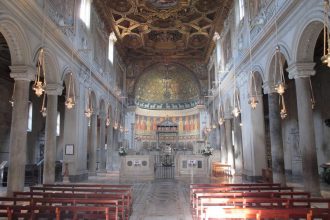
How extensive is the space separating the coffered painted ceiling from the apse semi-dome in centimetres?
360

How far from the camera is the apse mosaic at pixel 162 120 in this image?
35.2m

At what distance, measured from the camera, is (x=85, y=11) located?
18281 millimetres

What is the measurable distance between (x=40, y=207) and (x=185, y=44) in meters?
26.3

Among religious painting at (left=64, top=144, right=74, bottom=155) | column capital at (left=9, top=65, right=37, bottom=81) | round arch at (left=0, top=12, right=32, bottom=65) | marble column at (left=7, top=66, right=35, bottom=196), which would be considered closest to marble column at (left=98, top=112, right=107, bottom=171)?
A: religious painting at (left=64, top=144, right=74, bottom=155)

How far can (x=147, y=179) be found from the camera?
17672mm

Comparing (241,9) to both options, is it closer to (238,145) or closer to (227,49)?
(227,49)

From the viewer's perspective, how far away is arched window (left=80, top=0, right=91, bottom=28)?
17719 millimetres

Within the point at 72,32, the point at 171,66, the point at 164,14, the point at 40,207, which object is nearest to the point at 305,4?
the point at 40,207

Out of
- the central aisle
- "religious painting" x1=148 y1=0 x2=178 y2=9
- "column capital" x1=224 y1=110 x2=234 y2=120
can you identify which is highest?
"religious painting" x1=148 y1=0 x2=178 y2=9

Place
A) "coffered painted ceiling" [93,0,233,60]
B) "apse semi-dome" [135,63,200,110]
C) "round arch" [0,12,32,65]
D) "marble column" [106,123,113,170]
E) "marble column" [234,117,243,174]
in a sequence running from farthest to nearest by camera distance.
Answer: "apse semi-dome" [135,63,200,110] < "marble column" [106,123,113,170] < "coffered painted ceiling" [93,0,233,60] < "marble column" [234,117,243,174] < "round arch" [0,12,32,65]

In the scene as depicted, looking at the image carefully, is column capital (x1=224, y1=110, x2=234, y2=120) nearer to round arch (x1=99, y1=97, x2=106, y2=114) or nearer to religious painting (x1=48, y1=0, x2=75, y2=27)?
round arch (x1=99, y1=97, x2=106, y2=114)

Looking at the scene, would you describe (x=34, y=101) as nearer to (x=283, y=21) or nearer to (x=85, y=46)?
(x=85, y=46)

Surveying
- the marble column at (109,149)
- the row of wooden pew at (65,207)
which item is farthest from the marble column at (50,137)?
the marble column at (109,149)

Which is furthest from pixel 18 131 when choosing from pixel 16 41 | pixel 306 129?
pixel 306 129
